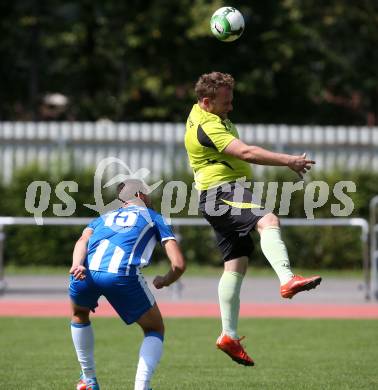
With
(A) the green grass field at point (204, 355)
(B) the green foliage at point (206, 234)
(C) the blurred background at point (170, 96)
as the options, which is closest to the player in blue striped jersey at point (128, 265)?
(A) the green grass field at point (204, 355)

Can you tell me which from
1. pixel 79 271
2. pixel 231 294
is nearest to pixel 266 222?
pixel 231 294

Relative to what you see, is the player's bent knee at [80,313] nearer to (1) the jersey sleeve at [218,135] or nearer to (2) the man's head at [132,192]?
(2) the man's head at [132,192]

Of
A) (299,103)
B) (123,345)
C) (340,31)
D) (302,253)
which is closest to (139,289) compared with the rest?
(123,345)

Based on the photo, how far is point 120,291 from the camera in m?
7.39

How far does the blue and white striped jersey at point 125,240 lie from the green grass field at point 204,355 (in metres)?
1.53

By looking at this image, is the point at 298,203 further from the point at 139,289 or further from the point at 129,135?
the point at 139,289

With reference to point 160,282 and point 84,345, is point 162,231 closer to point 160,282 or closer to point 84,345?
point 160,282

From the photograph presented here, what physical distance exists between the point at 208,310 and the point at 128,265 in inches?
329

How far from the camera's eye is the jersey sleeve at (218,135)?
827cm

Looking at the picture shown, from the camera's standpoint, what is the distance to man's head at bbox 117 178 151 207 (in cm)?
764

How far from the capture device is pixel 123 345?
11664 mm

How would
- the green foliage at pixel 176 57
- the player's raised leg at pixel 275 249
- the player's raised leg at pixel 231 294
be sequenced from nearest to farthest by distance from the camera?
the player's raised leg at pixel 275 249, the player's raised leg at pixel 231 294, the green foliage at pixel 176 57

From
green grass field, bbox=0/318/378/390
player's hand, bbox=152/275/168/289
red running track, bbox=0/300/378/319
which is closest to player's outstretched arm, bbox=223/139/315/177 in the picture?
player's hand, bbox=152/275/168/289

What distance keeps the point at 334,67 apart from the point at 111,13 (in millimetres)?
7432
